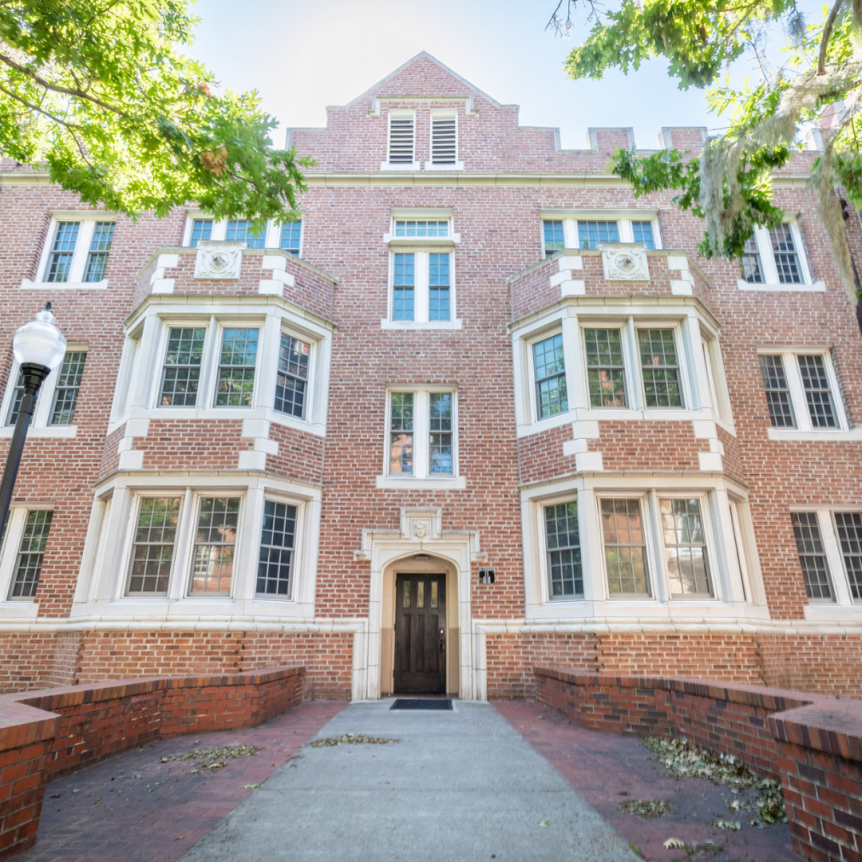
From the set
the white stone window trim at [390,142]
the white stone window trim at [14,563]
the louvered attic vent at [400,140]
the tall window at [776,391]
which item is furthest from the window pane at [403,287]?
the white stone window trim at [14,563]

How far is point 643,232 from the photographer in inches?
519

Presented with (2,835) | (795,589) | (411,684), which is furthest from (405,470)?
(2,835)

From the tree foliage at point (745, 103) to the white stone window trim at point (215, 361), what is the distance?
663 cm

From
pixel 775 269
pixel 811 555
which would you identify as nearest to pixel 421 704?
pixel 811 555

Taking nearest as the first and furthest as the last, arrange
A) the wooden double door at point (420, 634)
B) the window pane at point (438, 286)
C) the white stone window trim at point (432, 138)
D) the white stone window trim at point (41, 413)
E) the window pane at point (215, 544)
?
the window pane at point (215, 544), the wooden double door at point (420, 634), the white stone window trim at point (41, 413), the window pane at point (438, 286), the white stone window trim at point (432, 138)

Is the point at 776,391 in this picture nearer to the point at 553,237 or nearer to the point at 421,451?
the point at 553,237

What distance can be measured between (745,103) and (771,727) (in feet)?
27.1

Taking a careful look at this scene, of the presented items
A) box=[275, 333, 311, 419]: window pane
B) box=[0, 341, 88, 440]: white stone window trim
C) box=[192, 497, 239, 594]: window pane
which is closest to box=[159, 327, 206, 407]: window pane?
box=[275, 333, 311, 419]: window pane

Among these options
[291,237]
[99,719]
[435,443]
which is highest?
[291,237]

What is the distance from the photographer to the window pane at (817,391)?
11680mm

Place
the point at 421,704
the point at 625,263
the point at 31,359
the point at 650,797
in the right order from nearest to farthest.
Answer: the point at 650,797 → the point at 31,359 → the point at 421,704 → the point at 625,263

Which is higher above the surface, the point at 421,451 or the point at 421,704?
the point at 421,451

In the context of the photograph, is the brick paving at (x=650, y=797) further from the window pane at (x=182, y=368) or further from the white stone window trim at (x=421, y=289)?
the window pane at (x=182, y=368)

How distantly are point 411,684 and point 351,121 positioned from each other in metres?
13.3
